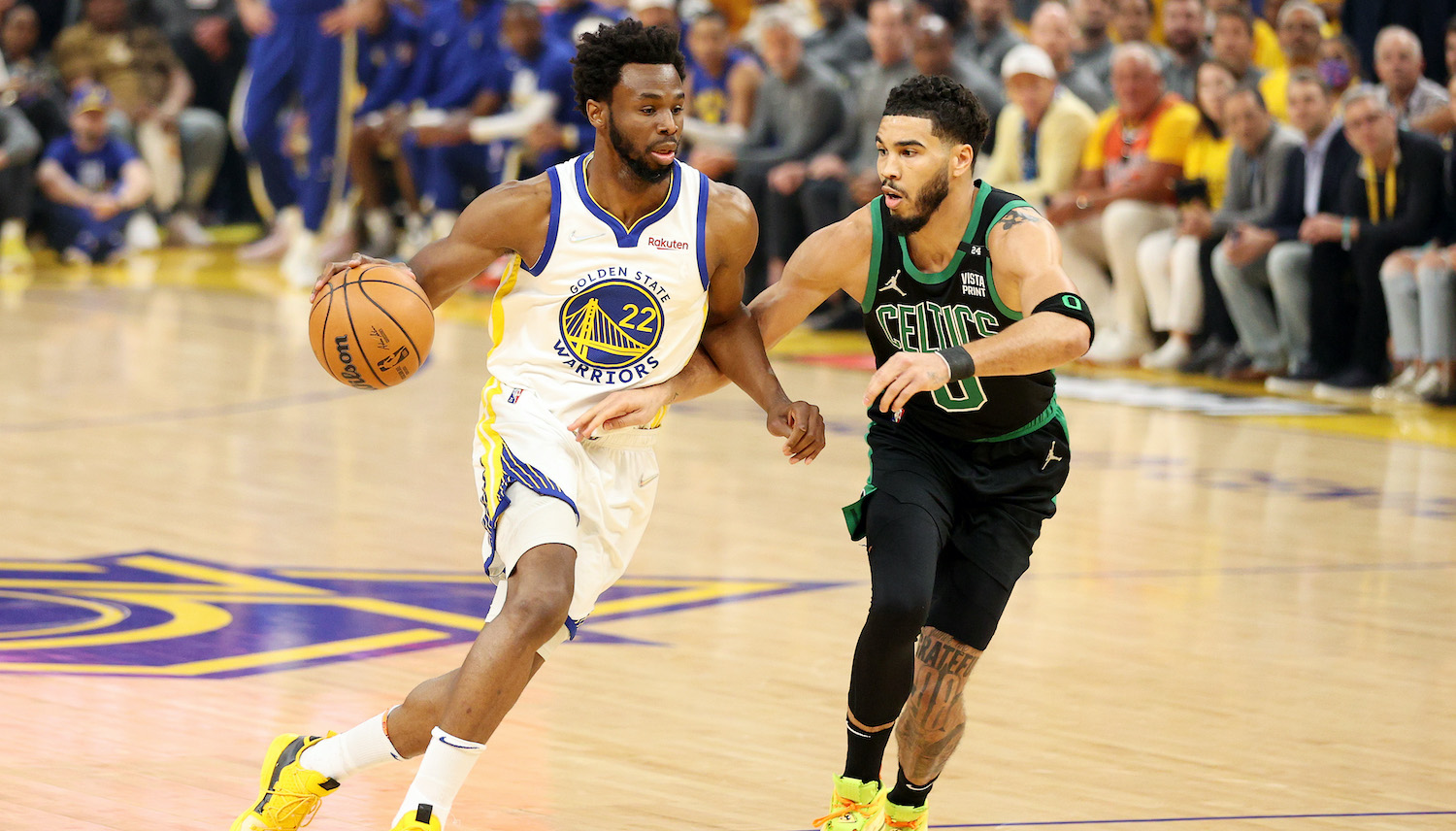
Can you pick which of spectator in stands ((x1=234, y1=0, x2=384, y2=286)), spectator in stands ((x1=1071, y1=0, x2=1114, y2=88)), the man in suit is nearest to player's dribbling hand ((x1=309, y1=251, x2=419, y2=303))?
the man in suit

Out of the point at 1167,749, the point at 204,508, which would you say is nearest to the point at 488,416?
the point at 1167,749

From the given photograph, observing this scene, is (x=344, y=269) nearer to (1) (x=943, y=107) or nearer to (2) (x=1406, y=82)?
(1) (x=943, y=107)

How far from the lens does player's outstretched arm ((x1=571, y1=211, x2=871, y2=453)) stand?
4492 millimetres

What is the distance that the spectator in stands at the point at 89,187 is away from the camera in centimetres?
1675

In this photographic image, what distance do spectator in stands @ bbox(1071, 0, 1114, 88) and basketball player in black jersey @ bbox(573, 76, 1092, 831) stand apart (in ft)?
29.9

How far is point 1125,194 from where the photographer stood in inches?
476

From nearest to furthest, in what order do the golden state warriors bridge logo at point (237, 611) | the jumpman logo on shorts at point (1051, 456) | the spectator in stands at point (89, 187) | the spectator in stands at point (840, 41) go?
the jumpman logo on shorts at point (1051, 456), the golden state warriors bridge logo at point (237, 611), the spectator in stands at point (840, 41), the spectator in stands at point (89, 187)

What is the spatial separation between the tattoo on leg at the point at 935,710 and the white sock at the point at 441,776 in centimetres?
103

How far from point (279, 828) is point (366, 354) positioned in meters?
1.07

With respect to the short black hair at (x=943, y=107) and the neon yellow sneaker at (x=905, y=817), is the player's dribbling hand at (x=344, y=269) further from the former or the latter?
the neon yellow sneaker at (x=905, y=817)

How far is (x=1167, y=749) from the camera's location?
208 inches

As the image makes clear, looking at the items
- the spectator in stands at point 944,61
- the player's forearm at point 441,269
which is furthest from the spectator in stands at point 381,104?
the player's forearm at point 441,269

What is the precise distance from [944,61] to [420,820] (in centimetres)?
968

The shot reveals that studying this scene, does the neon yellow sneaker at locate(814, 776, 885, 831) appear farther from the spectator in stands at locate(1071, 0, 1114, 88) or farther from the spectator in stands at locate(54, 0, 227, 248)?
the spectator in stands at locate(54, 0, 227, 248)
